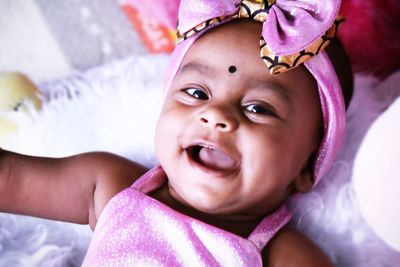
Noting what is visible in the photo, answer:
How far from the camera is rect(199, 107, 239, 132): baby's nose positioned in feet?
3.24

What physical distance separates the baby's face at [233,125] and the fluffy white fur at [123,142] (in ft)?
0.63

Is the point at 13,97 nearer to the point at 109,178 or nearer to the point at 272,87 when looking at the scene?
the point at 109,178

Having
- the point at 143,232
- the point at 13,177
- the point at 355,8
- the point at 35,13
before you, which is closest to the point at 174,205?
the point at 143,232

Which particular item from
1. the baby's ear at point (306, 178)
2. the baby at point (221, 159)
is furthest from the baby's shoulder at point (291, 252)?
the baby's ear at point (306, 178)

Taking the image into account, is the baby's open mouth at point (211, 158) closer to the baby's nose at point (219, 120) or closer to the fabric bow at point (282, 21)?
the baby's nose at point (219, 120)

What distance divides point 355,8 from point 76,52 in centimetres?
83

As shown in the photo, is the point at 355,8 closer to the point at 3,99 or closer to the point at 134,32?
the point at 134,32

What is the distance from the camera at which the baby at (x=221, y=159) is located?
1.02 meters

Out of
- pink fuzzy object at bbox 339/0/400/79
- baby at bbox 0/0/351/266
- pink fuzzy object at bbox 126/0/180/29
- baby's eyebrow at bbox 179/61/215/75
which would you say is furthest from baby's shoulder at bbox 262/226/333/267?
pink fuzzy object at bbox 126/0/180/29

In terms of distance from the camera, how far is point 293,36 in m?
1.01

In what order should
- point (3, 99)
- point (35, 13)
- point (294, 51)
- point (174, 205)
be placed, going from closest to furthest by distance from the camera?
point (294, 51) < point (174, 205) < point (3, 99) < point (35, 13)

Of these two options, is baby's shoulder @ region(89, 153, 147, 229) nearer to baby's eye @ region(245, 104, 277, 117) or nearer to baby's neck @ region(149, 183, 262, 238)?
baby's neck @ region(149, 183, 262, 238)

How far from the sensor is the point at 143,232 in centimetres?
106

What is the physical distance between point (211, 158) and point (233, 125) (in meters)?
0.09
